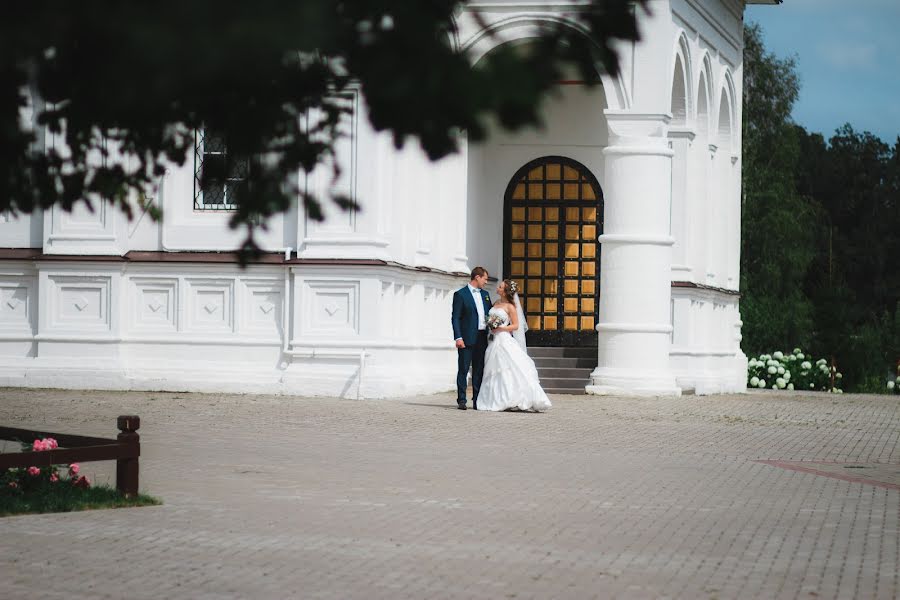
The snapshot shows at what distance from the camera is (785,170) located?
199 ft

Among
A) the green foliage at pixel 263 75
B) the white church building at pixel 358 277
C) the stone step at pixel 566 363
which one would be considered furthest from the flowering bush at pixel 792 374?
the green foliage at pixel 263 75

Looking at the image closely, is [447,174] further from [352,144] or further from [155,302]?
[155,302]

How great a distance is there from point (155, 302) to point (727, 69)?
1373 cm

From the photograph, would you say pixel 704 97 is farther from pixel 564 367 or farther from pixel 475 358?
pixel 475 358

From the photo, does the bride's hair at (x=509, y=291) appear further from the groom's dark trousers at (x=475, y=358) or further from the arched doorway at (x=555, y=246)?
the arched doorway at (x=555, y=246)

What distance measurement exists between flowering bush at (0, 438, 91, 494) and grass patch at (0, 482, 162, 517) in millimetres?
30

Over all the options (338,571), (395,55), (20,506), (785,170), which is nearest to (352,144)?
(20,506)

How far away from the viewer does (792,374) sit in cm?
3634

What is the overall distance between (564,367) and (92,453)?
18705 millimetres

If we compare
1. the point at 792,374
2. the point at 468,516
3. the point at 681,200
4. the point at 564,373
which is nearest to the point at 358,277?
the point at 564,373

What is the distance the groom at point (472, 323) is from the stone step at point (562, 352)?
20.8 ft

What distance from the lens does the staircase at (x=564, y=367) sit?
90.0 ft

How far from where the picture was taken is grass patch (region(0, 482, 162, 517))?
10.0 meters

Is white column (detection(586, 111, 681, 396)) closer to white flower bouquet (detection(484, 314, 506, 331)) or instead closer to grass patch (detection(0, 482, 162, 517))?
white flower bouquet (detection(484, 314, 506, 331))
